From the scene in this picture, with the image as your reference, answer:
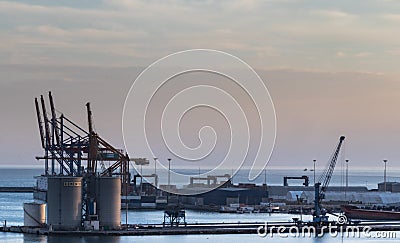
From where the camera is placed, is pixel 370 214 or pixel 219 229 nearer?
pixel 219 229

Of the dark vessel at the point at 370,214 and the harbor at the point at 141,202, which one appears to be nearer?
the harbor at the point at 141,202

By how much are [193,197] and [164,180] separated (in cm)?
4749

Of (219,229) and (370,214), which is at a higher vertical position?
(370,214)

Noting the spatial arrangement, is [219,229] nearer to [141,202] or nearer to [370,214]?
[370,214]

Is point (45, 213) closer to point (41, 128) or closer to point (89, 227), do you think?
point (89, 227)

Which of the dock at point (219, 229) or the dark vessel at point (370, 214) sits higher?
the dark vessel at point (370, 214)

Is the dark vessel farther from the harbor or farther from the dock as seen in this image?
the dock

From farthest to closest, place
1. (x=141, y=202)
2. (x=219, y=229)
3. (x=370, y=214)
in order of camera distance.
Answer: (x=141, y=202), (x=370, y=214), (x=219, y=229)

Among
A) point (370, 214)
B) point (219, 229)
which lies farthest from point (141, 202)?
point (219, 229)

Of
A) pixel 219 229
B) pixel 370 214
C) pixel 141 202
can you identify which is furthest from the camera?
pixel 141 202

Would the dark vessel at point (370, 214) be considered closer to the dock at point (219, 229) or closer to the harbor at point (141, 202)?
the harbor at point (141, 202)

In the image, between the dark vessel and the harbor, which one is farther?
the dark vessel

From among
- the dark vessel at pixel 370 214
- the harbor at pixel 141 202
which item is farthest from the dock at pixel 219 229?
the dark vessel at pixel 370 214

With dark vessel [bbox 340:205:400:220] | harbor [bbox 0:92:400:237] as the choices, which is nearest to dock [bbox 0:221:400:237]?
harbor [bbox 0:92:400:237]
